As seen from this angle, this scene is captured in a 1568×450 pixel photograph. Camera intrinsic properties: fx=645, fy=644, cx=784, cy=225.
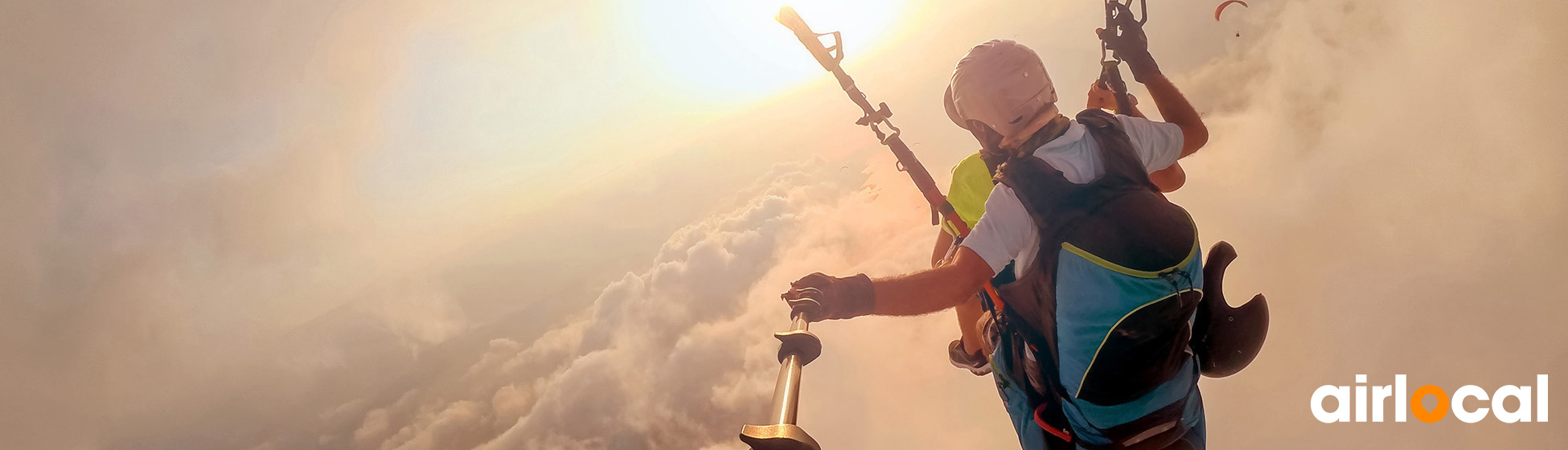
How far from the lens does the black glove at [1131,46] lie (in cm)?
370

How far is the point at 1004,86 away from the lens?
3104 millimetres

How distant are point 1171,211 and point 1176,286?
1.11 ft

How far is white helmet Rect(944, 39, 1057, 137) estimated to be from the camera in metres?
3.11

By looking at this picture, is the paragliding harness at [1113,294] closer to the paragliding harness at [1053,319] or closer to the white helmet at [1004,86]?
the paragliding harness at [1053,319]

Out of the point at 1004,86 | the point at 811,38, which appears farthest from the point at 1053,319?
the point at 811,38

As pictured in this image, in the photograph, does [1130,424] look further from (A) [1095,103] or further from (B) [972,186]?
(A) [1095,103]

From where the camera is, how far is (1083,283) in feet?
9.13

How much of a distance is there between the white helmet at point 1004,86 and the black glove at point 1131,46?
0.85 metres

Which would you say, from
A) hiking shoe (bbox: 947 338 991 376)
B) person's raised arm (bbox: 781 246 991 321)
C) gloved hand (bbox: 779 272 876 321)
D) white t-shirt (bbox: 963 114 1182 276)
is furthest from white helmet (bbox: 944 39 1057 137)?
hiking shoe (bbox: 947 338 991 376)

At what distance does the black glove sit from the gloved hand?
2.26 metres

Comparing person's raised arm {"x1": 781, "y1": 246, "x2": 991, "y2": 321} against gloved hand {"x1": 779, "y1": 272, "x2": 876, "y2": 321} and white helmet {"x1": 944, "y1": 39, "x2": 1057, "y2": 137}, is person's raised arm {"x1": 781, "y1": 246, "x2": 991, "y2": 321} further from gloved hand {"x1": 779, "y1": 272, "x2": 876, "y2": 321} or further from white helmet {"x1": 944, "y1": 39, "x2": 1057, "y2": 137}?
white helmet {"x1": 944, "y1": 39, "x2": 1057, "y2": 137}

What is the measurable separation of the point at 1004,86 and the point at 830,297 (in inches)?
56.2

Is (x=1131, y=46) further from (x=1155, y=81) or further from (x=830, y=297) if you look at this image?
(x=830, y=297)

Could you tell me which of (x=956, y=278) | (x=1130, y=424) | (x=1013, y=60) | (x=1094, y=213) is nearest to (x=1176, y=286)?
(x=1094, y=213)
